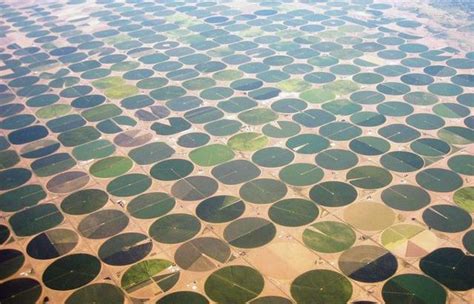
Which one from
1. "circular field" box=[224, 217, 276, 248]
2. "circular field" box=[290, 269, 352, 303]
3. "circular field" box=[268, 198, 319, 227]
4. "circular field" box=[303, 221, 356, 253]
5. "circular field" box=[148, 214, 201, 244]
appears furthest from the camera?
"circular field" box=[268, 198, 319, 227]

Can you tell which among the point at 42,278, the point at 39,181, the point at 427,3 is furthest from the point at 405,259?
the point at 427,3

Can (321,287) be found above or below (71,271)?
above

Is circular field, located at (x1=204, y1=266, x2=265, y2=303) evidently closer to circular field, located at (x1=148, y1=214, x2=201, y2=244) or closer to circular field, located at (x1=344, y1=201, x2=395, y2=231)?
circular field, located at (x1=148, y1=214, x2=201, y2=244)

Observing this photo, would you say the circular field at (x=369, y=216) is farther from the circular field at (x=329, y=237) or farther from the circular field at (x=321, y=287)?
the circular field at (x=321, y=287)

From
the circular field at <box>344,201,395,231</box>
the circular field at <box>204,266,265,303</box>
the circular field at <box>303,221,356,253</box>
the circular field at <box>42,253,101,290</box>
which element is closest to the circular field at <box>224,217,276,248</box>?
the circular field at <box>204,266,265,303</box>

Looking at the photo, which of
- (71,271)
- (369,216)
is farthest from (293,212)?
(71,271)

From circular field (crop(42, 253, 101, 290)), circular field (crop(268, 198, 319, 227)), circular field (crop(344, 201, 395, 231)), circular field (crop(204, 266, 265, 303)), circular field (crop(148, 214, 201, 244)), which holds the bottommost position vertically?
circular field (crop(42, 253, 101, 290))

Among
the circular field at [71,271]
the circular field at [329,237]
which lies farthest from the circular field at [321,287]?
the circular field at [71,271]

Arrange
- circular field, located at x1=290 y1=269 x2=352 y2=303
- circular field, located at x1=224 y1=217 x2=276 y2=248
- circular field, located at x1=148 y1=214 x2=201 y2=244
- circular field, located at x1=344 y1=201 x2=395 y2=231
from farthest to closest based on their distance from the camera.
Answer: circular field, located at x1=344 y1=201 x2=395 y2=231, circular field, located at x1=148 y1=214 x2=201 y2=244, circular field, located at x1=224 y1=217 x2=276 y2=248, circular field, located at x1=290 y1=269 x2=352 y2=303

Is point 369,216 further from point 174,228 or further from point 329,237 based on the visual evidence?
point 174,228

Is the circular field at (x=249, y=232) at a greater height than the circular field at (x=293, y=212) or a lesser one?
lesser

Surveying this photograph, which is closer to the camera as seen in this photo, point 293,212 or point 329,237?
Answer: point 329,237

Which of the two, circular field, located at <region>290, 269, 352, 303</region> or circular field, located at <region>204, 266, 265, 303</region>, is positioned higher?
circular field, located at <region>290, 269, 352, 303</region>
